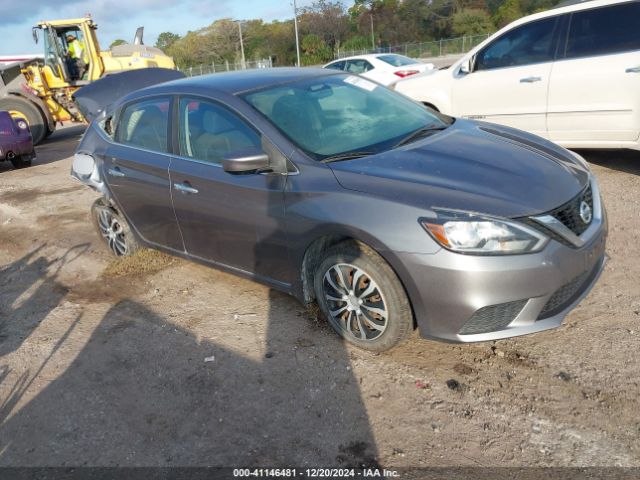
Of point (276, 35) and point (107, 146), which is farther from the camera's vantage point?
point (276, 35)

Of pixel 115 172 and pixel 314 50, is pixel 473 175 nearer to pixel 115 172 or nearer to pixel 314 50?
pixel 115 172

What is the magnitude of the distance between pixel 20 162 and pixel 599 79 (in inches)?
414

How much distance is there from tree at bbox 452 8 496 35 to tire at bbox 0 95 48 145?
1866 inches

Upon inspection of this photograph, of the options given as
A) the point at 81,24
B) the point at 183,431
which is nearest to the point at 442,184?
the point at 183,431

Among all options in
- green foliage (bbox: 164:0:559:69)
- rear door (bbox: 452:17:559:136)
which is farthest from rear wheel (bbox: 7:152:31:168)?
green foliage (bbox: 164:0:559:69)

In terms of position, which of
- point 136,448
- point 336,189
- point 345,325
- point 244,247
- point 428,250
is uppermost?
point 336,189

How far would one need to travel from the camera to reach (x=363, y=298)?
2984 mm

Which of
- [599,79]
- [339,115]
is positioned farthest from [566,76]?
[339,115]

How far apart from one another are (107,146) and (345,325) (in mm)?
2836

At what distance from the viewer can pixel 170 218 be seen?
4.03 m

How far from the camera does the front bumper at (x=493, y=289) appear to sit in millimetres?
2531

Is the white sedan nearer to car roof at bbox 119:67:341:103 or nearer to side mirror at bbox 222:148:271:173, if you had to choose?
car roof at bbox 119:67:341:103

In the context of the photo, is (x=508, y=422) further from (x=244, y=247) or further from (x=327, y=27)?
(x=327, y=27)

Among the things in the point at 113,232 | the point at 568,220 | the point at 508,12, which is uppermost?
the point at 508,12
